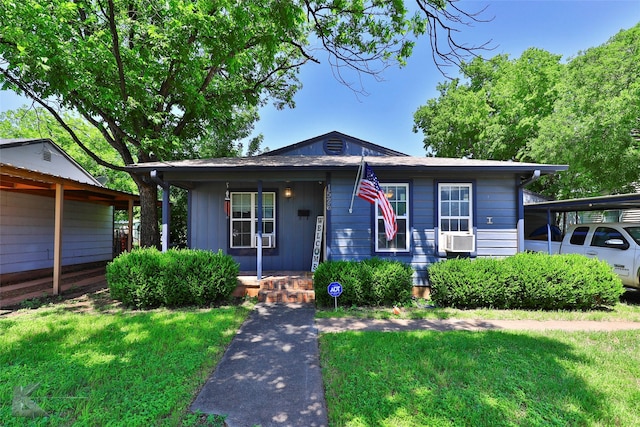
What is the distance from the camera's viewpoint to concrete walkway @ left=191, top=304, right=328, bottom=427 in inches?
98.6

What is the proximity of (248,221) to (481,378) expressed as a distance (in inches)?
264

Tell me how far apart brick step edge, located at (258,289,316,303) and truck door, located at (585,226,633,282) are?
23.1 ft

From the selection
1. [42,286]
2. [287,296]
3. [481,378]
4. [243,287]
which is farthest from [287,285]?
[42,286]

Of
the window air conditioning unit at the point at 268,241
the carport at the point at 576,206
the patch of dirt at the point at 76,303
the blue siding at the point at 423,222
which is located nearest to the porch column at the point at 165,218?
the patch of dirt at the point at 76,303

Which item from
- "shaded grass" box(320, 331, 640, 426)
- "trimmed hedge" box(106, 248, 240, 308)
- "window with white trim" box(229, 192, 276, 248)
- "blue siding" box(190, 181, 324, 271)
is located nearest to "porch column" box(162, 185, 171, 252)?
"trimmed hedge" box(106, 248, 240, 308)

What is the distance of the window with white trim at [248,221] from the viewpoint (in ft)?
26.9

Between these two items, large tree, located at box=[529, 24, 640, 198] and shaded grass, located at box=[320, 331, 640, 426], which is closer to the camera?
shaded grass, located at box=[320, 331, 640, 426]

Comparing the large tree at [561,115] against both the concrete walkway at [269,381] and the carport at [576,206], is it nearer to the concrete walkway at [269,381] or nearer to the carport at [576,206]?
the carport at [576,206]

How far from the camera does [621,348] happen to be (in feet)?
12.5

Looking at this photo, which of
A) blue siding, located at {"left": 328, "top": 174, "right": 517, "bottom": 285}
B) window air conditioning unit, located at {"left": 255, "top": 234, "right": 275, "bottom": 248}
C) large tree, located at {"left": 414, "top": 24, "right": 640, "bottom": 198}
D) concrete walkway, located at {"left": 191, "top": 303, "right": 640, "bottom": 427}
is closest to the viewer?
concrete walkway, located at {"left": 191, "top": 303, "right": 640, "bottom": 427}

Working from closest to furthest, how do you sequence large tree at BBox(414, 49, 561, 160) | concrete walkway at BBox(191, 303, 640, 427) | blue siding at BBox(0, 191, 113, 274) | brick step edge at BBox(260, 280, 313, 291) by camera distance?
concrete walkway at BBox(191, 303, 640, 427)
brick step edge at BBox(260, 280, 313, 291)
blue siding at BBox(0, 191, 113, 274)
large tree at BBox(414, 49, 561, 160)

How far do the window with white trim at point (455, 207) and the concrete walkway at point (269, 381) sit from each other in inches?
166

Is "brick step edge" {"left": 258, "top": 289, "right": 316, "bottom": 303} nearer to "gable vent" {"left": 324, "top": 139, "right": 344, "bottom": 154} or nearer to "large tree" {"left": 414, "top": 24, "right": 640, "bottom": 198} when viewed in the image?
"large tree" {"left": 414, "top": 24, "right": 640, "bottom": 198}

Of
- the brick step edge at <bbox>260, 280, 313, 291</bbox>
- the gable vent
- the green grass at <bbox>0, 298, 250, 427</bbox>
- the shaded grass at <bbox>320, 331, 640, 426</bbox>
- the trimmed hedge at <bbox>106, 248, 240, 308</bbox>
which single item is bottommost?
the shaded grass at <bbox>320, 331, 640, 426</bbox>
